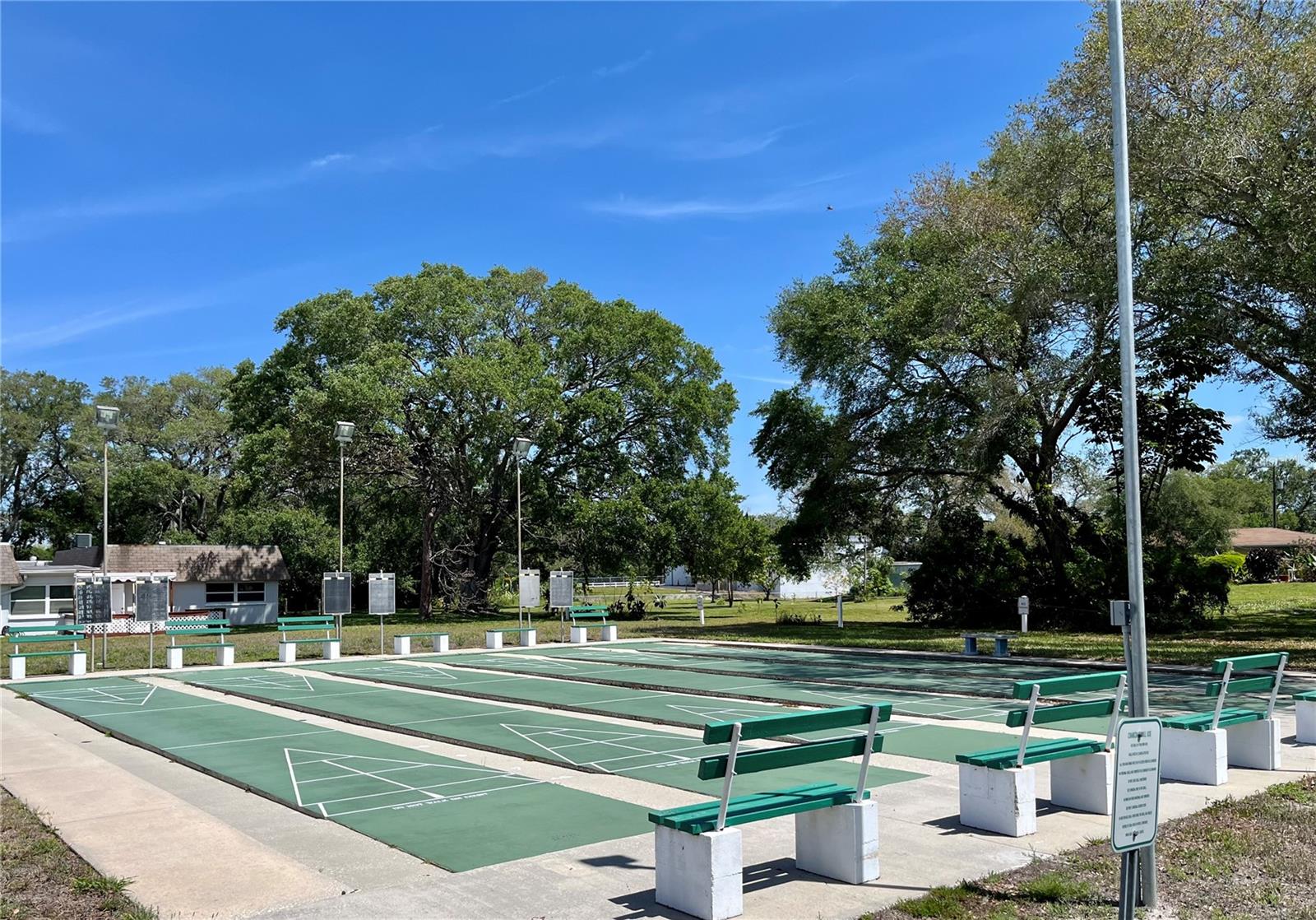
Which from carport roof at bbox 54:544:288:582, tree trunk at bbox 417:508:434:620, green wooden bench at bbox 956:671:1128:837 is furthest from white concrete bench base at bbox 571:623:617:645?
carport roof at bbox 54:544:288:582

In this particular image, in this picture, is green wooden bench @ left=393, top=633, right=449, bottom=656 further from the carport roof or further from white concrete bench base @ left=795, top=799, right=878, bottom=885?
the carport roof

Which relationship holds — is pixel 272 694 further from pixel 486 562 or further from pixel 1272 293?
pixel 486 562

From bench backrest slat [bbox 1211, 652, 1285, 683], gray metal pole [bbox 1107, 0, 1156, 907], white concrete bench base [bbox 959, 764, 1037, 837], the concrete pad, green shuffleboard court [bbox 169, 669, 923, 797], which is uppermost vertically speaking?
gray metal pole [bbox 1107, 0, 1156, 907]

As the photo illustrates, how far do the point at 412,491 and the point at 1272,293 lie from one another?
33.2 m

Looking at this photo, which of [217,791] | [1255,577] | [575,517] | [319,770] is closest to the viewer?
[217,791]

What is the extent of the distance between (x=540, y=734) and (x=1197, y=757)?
6.85 m

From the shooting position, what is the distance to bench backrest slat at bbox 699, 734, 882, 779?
5.68 m

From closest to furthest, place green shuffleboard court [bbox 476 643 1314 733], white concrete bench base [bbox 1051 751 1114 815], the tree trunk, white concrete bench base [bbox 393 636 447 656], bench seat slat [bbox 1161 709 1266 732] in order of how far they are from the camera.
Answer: white concrete bench base [bbox 1051 751 1114 815], bench seat slat [bbox 1161 709 1266 732], green shuffleboard court [bbox 476 643 1314 733], white concrete bench base [bbox 393 636 447 656], the tree trunk

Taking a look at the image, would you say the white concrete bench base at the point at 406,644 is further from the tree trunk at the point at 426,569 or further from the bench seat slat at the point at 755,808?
the bench seat slat at the point at 755,808

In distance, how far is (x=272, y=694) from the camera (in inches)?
671

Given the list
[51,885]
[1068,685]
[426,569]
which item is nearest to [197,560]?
[426,569]

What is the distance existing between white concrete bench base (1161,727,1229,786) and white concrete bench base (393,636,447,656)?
1996cm

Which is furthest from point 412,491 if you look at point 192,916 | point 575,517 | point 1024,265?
point 192,916

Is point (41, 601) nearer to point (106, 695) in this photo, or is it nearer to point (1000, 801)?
point (106, 695)
